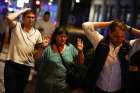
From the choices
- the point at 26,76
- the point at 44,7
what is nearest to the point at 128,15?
the point at 44,7

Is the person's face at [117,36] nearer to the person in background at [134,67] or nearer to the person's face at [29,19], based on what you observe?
the person in background at [134,67]

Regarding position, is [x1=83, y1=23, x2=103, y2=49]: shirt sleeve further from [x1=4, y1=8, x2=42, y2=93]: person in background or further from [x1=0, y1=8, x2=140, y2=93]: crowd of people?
[x1=4, y1=8, x2=42, y2=93]: person in background

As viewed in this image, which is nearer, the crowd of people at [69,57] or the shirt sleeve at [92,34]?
the crowd of people at [69,57]

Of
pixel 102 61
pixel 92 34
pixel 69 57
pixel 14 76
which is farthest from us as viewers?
pixel 14 76

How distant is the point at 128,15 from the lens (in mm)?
29906

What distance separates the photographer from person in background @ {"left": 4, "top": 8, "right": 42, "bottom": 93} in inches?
255

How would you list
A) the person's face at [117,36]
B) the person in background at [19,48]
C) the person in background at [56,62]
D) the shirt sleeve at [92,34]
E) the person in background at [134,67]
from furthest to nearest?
the person in background at [19,48] → the person in background at [56,62] → the shirt sleeve at [92,34] → the person in background at [134,67] → the person's face at [117,36]

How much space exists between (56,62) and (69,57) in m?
0.22

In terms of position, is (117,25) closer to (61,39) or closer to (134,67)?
(134,67)

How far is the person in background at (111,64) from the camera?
5215 mm

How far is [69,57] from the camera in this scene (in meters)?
5.80

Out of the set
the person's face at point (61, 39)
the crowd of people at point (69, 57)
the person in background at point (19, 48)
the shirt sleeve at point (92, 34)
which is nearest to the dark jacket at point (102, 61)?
the crowd of people at point (69, 57)

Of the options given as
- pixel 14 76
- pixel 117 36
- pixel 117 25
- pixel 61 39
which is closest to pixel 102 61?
pixel 117 36

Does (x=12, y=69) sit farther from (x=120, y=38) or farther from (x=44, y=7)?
(x=44, y=7)
